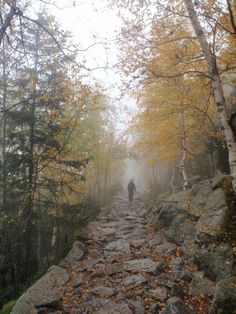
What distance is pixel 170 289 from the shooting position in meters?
6.48

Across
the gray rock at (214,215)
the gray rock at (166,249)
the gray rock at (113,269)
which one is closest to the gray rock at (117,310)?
the gray rock at (113,269)

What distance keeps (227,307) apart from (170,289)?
1.61 meters

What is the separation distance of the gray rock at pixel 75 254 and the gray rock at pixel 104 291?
82.4 inches

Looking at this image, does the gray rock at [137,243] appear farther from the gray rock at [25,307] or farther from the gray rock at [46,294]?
the gray rock at [25,307]

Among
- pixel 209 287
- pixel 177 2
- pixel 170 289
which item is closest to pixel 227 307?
pixel 209 287

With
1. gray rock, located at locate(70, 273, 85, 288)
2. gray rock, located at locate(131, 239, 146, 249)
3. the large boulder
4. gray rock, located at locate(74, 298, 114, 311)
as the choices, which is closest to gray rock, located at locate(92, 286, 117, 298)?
gray rock, located at locate(74, 298, 114, 311)

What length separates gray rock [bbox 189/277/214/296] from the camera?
6.05 meters

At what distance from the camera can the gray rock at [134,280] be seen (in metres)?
7.00

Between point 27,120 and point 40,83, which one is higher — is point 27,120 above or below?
below

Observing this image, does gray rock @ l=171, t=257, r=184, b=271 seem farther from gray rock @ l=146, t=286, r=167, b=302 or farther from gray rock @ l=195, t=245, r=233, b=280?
gray rock @ l=146, t=286, r=167, b=302

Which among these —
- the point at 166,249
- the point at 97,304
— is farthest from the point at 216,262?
the point at 97,304

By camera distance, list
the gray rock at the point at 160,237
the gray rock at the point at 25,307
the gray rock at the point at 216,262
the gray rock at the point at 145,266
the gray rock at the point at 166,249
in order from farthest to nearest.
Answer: the gray rock at the point at 160,237
the gray rock at the point at 166,249
the gray rock at the point at 145,266
the gray rock at the point at 216,262
the gray rock at the point at 25,307

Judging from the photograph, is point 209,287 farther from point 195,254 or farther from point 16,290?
point 16,290

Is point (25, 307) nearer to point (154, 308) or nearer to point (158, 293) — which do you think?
point (154, 308)
